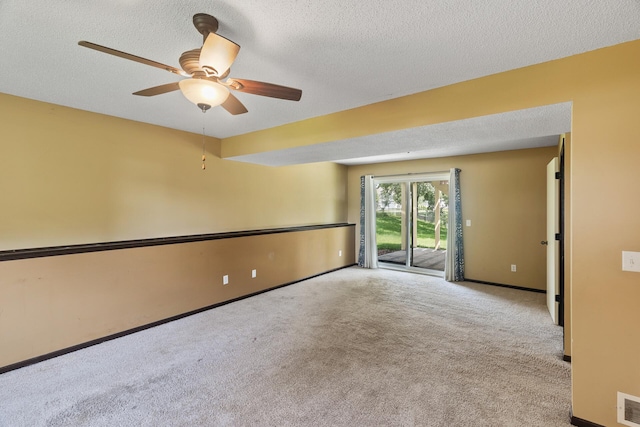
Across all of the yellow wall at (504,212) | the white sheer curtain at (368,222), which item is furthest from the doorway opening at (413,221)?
the yellow wall at (504,212)

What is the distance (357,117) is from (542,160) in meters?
3.72

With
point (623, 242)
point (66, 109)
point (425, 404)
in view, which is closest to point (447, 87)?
point (623, 242)

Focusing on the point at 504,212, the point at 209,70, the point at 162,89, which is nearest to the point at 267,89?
the point at 209,70

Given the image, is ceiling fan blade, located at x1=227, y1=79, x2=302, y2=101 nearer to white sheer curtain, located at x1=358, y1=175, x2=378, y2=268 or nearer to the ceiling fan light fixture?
the ceiling fan light fixture

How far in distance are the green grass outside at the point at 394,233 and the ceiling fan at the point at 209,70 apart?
5.03 m

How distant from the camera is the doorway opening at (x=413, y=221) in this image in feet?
19.0

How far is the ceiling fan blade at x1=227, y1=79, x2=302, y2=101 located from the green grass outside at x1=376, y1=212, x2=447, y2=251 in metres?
4.99

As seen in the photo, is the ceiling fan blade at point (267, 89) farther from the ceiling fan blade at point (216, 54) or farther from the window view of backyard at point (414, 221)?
the window view of backyard at point (414, 221)

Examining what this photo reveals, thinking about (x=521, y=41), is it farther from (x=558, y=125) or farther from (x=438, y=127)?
(x=558, y=125)

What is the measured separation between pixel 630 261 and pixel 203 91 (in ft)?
8.87

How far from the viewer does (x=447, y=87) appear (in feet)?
7.68

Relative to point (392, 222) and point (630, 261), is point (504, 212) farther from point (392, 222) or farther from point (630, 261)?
point (630, 261)

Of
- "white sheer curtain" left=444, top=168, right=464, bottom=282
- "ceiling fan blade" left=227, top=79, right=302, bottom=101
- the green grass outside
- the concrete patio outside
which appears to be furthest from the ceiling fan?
the concrete patio outside

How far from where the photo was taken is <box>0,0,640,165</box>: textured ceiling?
1.41 meters
